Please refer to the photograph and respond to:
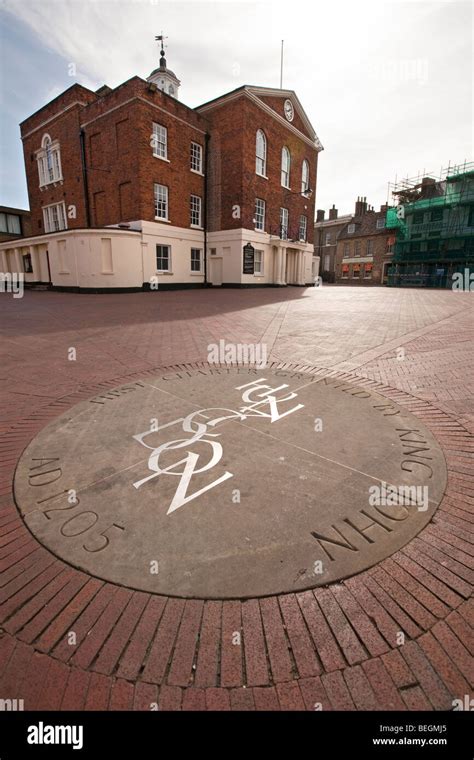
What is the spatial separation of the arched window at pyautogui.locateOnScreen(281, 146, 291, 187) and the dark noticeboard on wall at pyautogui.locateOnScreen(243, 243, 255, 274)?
7.82m

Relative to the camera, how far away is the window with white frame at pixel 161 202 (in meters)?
21.7

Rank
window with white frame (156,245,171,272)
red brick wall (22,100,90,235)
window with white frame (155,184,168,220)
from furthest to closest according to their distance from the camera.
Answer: red brick wall (22,100,90,235) < window with white frame (156,245,171,272) < window with white frame (155,184,168,220)

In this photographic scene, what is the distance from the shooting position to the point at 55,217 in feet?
91.5

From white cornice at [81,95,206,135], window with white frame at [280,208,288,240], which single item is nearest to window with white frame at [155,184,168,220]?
white cornice at [81,95,206,135]

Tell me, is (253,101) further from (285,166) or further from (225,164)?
(285,166)

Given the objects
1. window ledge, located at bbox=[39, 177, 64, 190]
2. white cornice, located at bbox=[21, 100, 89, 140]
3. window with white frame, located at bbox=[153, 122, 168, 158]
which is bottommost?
window ledge, located at bbox=[39, 177, 64, 190]

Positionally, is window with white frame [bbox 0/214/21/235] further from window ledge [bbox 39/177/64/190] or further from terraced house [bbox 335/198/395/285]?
terraced house [bbox 335/198/395/285]

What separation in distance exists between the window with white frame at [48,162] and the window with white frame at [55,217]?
1.74 m

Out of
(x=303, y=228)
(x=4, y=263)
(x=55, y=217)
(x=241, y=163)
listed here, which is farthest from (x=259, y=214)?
(x=4, y=263)

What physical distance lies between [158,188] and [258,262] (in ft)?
29.4

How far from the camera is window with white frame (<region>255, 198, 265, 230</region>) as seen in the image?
26.5 meters

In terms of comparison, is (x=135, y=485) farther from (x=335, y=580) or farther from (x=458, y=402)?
(x=458, y=402)

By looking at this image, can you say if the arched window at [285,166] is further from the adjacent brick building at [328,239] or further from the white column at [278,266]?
the adjacent brick building at [328,239]
